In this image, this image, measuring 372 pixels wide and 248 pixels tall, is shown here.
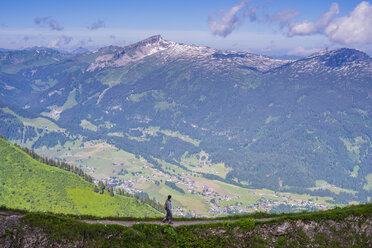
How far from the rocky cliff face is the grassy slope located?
93.0 metres

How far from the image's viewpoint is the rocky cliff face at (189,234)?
964 inches

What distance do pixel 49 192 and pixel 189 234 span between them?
113 metres

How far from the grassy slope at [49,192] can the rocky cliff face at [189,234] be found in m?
93.0

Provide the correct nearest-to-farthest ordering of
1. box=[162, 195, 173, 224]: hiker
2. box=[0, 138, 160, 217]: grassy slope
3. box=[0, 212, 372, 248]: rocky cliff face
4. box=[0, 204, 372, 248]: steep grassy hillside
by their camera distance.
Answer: box=[0, 212, 372, 248]: rocky cliff face, box=[0, 204, 372, 248]: steep grassy hillside, box=[162, 195, 173, 224]: hiker, box=[0, 138, 160, 217]: grassy slope

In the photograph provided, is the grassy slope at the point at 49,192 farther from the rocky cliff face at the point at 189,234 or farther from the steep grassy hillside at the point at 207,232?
the rocky cliff face at the point at 189,234

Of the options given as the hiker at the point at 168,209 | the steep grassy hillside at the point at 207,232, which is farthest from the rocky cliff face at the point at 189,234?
the hiker at the point at 168,209

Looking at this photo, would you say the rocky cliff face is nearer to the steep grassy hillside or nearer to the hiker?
the steep grassy hillside

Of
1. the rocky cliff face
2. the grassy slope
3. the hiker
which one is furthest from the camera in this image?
the grassy slope

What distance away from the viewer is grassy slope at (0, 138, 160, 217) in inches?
4454

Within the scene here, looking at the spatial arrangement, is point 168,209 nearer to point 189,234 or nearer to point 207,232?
point 189,234

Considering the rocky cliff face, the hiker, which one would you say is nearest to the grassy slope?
the hiker

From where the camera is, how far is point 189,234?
94.0 feet

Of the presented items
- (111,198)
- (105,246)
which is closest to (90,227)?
(105,246)

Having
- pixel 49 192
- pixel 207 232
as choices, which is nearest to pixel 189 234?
pixel 207 232
